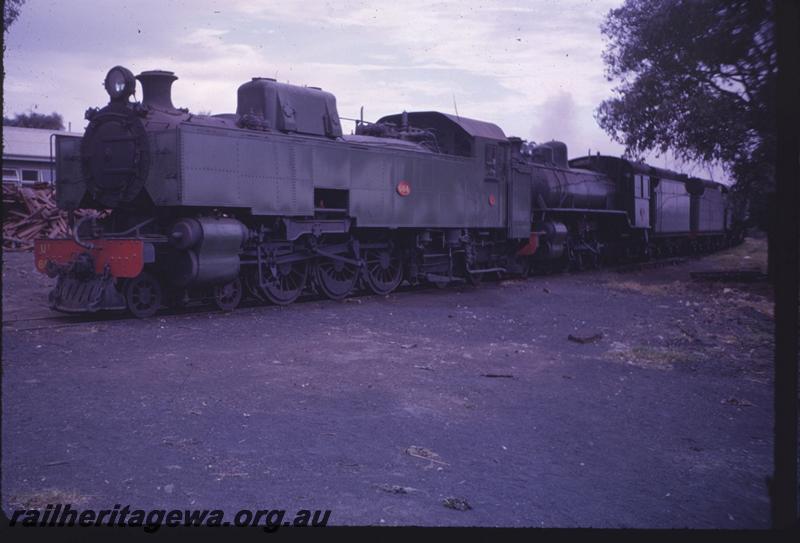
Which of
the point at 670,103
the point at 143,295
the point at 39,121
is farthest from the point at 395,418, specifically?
the point at 39,121

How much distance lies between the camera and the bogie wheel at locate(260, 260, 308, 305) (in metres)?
11.5

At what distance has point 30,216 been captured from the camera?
21.4 metres

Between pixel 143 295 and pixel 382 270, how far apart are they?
5.27 m

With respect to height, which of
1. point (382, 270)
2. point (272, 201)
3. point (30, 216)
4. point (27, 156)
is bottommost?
point (382, 270)

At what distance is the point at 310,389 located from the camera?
20.2ft

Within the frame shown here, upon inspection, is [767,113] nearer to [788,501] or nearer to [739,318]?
[788,501]

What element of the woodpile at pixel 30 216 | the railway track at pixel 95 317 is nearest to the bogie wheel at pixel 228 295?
the railway track at pixel 95 317

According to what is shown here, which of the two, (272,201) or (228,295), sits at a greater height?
(272,201)

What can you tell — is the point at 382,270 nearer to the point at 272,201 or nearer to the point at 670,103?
the point at 272,201

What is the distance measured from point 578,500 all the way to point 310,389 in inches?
119

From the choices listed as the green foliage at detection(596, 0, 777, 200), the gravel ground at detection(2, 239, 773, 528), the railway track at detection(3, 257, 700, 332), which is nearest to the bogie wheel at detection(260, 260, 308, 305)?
the railway track at detection(3, 257, 700, 332)

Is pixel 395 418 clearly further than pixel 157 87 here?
No

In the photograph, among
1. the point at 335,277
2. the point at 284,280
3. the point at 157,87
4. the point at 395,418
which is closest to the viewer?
the point at 395,418

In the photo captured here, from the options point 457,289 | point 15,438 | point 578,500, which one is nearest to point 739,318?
point 457,289
